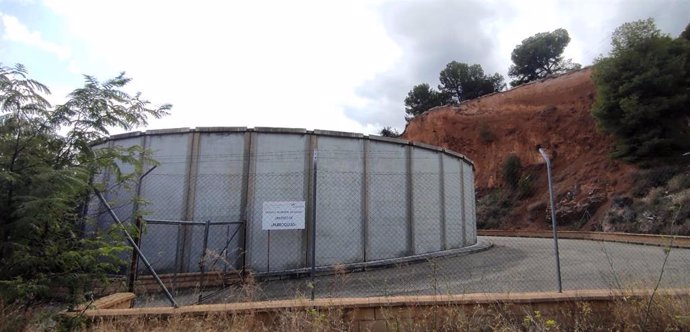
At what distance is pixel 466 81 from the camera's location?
61.7 metres

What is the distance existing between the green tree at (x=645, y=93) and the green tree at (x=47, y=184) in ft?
106

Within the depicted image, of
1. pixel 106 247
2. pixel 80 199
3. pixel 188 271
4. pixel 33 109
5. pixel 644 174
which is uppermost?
pixel 644 174

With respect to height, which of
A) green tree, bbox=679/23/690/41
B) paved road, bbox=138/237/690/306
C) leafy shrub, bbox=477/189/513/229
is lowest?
paved road, bbox=138/237/690/306

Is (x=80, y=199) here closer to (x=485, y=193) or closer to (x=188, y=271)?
(x=188, y=271)

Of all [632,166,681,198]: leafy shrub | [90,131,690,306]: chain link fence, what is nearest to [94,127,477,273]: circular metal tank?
[90,131,690,306]: chain link fence

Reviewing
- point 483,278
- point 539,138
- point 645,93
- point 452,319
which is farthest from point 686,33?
point 452,319

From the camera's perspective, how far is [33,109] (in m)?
5.35

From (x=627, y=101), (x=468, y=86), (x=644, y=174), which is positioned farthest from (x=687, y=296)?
(x=468, y=86)

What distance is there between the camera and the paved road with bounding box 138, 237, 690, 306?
8359 millimetres

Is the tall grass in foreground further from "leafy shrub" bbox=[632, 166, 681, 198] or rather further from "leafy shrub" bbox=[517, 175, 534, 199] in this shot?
"leafy shrub" bbox=[517, 175, 534, 199]

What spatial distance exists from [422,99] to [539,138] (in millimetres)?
26022

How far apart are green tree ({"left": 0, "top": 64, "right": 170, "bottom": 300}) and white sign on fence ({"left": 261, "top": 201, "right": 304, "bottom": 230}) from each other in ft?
18.0

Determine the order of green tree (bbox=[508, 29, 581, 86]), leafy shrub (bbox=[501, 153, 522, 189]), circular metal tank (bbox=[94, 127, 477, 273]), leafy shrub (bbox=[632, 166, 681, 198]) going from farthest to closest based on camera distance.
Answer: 1. green tree (bbox=[508, 29, 581, 86])
2. leafy shrub (bbox=[501, 153, 522, 189])
3. leafy shrub (bbox=[632, 166, 681, 198])
4. circular metal tank (bbox=[94, 127, 477, 273])

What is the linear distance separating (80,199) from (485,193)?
39374 mm
